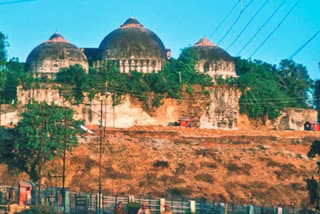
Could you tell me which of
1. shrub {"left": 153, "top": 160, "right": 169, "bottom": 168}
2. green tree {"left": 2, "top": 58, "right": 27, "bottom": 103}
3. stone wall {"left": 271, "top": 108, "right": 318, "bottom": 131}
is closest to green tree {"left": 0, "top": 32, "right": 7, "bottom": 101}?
green tree {"left": 2, "top": 58, "right": 27, "bottom": 103}

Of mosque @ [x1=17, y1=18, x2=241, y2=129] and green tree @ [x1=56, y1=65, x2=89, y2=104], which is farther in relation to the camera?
mosque @ [x1=17, y1=18, x2=241, y2=129]

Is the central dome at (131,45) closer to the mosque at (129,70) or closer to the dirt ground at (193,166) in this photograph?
the mosque at (129,70)

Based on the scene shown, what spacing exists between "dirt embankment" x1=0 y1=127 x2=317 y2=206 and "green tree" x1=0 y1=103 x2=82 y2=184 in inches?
50.8

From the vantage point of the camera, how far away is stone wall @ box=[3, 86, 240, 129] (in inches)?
2034

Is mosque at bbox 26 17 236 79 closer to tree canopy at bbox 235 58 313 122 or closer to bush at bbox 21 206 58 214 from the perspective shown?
tree canopy at bbox 235 58 313 122

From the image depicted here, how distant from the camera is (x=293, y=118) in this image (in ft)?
190

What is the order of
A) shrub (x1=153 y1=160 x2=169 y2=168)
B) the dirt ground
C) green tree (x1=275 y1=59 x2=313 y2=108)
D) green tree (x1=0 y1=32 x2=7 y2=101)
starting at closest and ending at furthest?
the dirt ground → shrub (x1=153 y1=160 x2=169 y2=168) → green tree (x1=0 y1=32 x2=7 y2=101) → green tree (x1=275 y1=59 x2=313 y2=108)

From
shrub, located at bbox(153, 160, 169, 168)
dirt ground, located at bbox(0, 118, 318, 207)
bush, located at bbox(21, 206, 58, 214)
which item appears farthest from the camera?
shrub, located at bbox(153, 160, 169, 168)

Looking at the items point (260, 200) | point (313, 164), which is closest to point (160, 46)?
point (313, 164)

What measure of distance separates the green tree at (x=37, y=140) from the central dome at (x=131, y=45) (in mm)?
12513

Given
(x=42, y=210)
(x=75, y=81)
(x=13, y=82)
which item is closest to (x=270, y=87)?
(x=75, y=81)

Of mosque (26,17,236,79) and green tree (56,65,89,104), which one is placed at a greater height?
mosque (26,17,236,79)

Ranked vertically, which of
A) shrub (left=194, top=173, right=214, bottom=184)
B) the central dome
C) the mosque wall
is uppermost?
the central dome

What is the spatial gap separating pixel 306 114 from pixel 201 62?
29.9 feet
